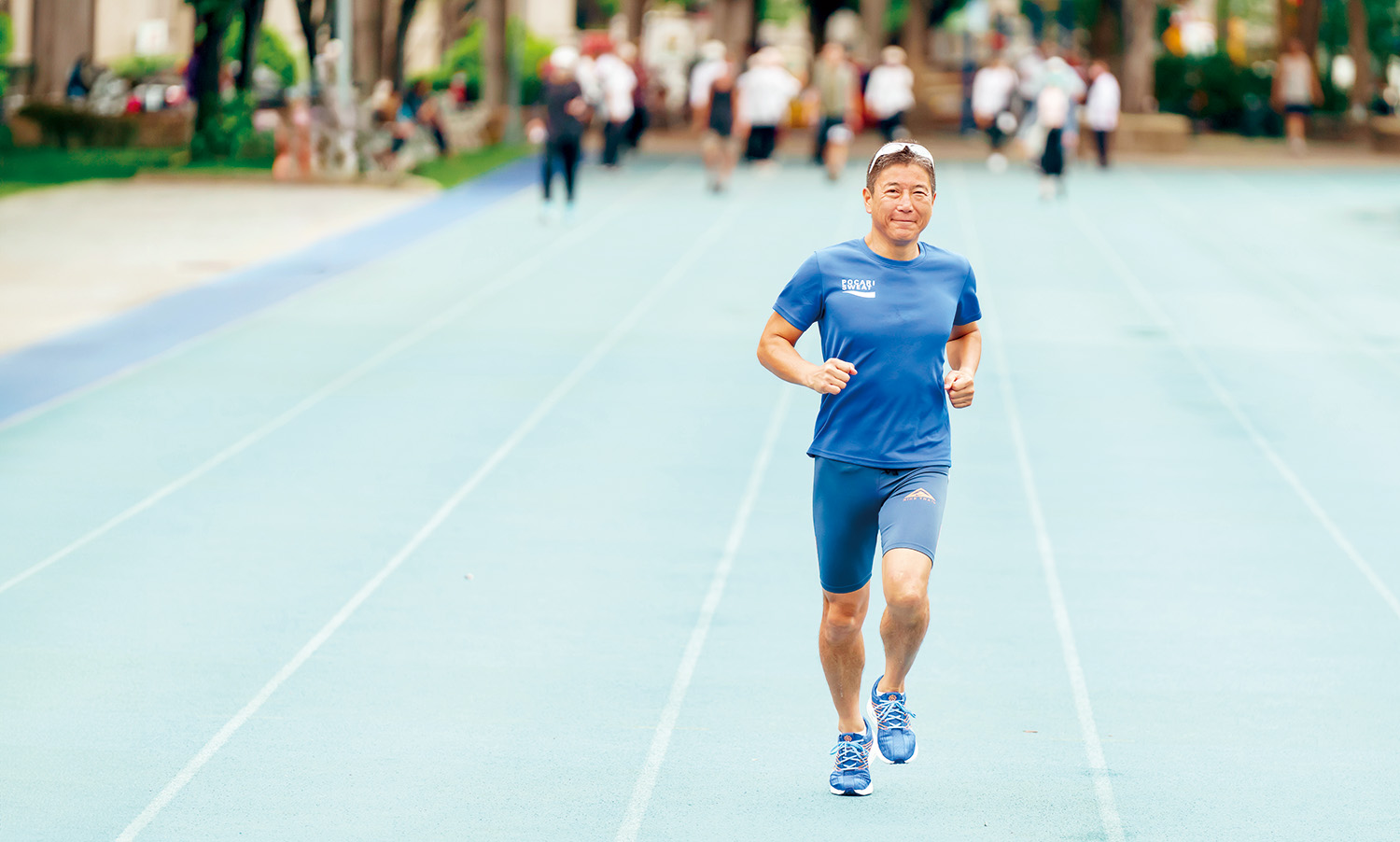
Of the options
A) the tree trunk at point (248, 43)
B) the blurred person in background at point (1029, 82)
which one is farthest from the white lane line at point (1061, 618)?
the tree trunk at point (248, 43)

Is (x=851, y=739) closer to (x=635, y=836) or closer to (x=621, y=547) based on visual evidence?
(x=635, y=836)

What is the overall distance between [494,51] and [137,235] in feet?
56.7

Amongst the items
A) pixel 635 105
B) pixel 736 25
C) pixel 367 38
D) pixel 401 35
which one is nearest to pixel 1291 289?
pixel 635 105

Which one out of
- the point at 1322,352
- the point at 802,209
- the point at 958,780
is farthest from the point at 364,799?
the point at 802,209

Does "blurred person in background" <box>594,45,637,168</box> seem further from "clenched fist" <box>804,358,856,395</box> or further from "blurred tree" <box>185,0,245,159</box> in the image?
"clenched fist" <box>804,358,856,395</box>

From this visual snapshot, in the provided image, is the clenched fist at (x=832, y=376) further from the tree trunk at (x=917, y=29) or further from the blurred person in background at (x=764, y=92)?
the tree trunk at (x=917, y=29)

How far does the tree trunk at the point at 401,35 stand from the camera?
3659cm

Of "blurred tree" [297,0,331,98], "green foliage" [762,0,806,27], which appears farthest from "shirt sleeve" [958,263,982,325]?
"green foliage" [762,0,806,27]

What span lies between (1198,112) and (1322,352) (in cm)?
3121

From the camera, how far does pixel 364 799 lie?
5.41 m

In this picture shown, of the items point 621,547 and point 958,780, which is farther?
point 621,547

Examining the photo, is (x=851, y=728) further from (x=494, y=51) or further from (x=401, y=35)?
(x=401, y=35)

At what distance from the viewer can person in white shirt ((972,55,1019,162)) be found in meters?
31.3

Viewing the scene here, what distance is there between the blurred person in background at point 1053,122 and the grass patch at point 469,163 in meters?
7.93
